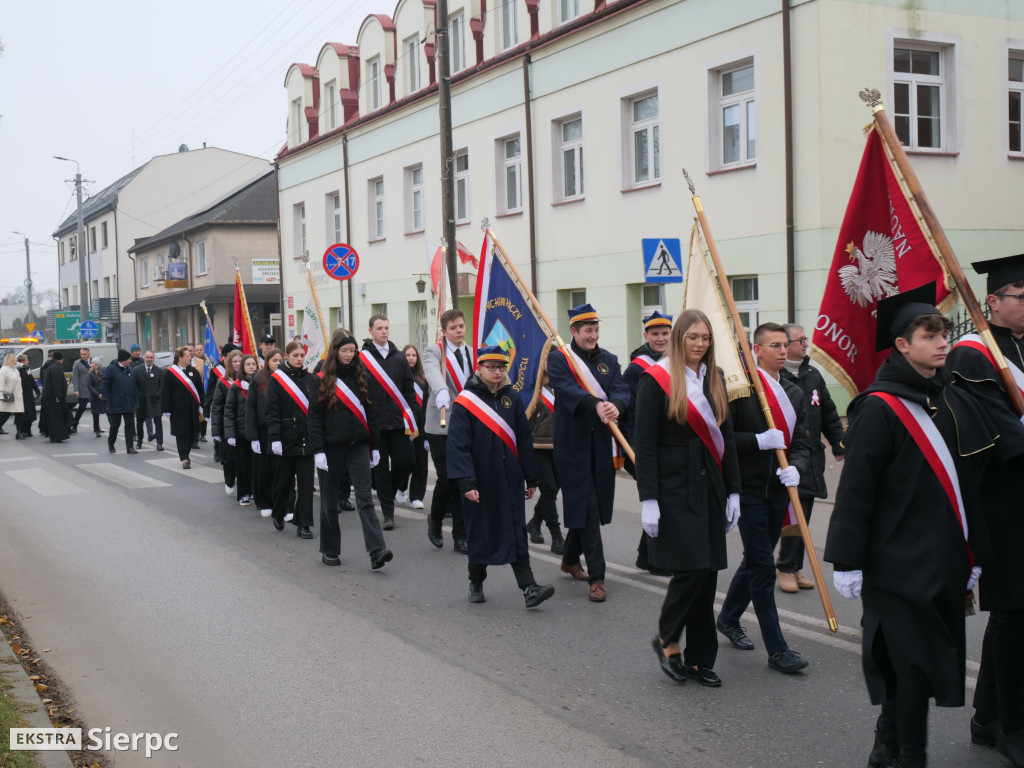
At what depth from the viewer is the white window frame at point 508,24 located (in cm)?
2348

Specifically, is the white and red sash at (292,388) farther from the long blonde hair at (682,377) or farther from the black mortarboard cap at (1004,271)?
the black mortarboard cap at (1004,271)

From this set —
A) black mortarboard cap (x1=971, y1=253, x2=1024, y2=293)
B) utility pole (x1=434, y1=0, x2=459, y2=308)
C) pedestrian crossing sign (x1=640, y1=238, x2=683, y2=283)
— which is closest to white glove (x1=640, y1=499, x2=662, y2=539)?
black mortarboard cap (x1=971, y1=253, x2=1024, y2=293)

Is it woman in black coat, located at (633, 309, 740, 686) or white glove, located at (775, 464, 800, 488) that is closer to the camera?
woman in black coat, located at (633, 309, 740, 686)

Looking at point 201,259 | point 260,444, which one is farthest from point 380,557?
Answer: point 201,259

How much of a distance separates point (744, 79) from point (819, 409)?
11.2m

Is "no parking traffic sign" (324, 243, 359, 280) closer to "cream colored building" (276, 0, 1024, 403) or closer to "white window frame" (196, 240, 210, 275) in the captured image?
"cream colored building" (276, 0, 1024, 403)

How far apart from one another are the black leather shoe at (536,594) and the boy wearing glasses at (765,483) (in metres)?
1.30

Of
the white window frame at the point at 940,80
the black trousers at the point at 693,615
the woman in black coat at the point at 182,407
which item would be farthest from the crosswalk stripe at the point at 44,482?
the white window frame at the point at 940,80

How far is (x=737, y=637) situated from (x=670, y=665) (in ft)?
2.41

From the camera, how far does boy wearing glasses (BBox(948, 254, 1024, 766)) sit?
4363 mm

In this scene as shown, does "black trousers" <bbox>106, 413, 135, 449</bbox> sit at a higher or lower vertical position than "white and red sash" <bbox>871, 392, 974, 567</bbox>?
lower

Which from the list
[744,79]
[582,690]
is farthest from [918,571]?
[744,79]

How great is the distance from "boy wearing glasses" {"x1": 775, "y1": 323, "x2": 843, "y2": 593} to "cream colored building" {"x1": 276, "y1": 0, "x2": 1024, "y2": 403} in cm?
866

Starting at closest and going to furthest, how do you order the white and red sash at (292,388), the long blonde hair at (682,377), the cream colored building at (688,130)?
1. the long blonde hair at (682,377)
2. the white and red sash at (292,388)
3. the cream colored building at (688,130)
